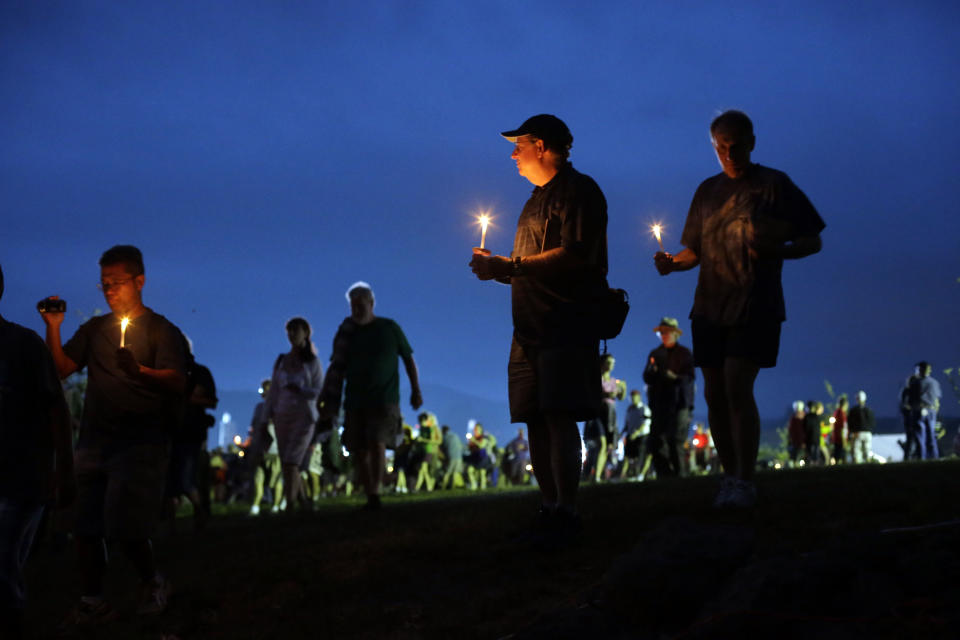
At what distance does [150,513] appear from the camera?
5984mm

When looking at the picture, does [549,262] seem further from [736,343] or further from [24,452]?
[24,452]

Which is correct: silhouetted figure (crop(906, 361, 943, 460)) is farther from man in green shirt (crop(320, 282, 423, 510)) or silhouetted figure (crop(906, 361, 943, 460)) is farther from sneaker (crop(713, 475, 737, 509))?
sneaker (crop(713, 475, 737, 509))

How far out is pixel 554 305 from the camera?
6.04 metres

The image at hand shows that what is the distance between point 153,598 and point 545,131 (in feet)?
11.7

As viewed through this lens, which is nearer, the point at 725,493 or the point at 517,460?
the point at 725,493

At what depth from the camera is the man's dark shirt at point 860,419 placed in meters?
22.8

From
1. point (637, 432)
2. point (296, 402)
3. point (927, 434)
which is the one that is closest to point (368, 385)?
point (296, 402)

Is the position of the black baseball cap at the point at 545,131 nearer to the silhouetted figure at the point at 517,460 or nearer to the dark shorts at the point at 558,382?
the dark shorts at the point at 558,382

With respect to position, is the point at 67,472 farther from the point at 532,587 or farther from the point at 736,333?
the point at 736,333

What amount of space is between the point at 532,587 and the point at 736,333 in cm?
213

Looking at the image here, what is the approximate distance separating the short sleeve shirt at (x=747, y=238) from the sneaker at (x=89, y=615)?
13.0 feet

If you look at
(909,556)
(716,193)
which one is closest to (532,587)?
(909,556)

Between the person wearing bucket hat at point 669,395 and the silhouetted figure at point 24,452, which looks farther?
the person wearing bucket hat at point 669,395

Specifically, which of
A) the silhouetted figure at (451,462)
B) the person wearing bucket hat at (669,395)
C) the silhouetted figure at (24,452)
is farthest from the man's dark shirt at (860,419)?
the silhouetted figure at (24,452)
